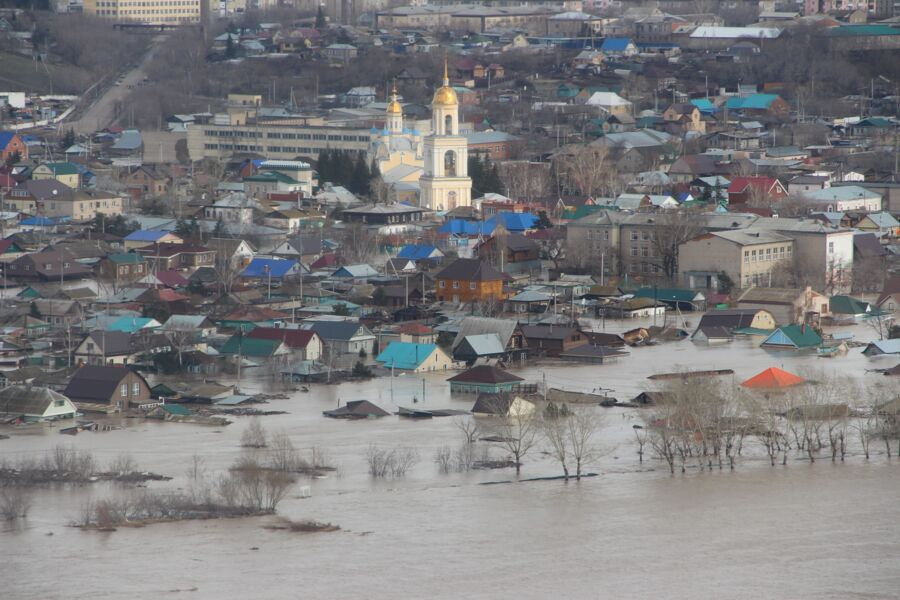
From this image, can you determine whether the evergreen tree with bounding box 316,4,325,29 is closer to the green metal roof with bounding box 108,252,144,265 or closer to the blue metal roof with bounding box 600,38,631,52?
the blue metal roof with bounding box 600,38,631,52

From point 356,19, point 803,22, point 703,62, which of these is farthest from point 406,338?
point 356,19

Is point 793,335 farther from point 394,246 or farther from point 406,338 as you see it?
point 394,246

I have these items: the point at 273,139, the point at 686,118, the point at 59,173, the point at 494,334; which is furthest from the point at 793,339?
the point at 686,118

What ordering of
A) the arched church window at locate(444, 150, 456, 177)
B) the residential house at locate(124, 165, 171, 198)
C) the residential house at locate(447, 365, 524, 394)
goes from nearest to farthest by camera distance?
the residential house at locate(447, 365, 524, 394), the arched church window at locate(444, 150, 456, 177), the residential house at locate(124, 165, 171, 198)

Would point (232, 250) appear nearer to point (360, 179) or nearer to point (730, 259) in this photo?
point (730, 259)

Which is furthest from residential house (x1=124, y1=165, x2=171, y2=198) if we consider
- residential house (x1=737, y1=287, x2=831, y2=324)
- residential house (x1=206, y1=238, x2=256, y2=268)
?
residential house (x1=737, y1=287, x2=831, y2=324)

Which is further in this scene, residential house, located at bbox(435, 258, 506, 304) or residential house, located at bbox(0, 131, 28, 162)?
residential house, located at bbox(0, 131, 28, 162)

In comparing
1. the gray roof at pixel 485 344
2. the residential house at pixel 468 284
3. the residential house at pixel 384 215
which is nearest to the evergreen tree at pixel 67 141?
the residential house at pixel 384 215

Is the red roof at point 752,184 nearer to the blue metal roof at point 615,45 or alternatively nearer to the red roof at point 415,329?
the red roof at point 415,329
